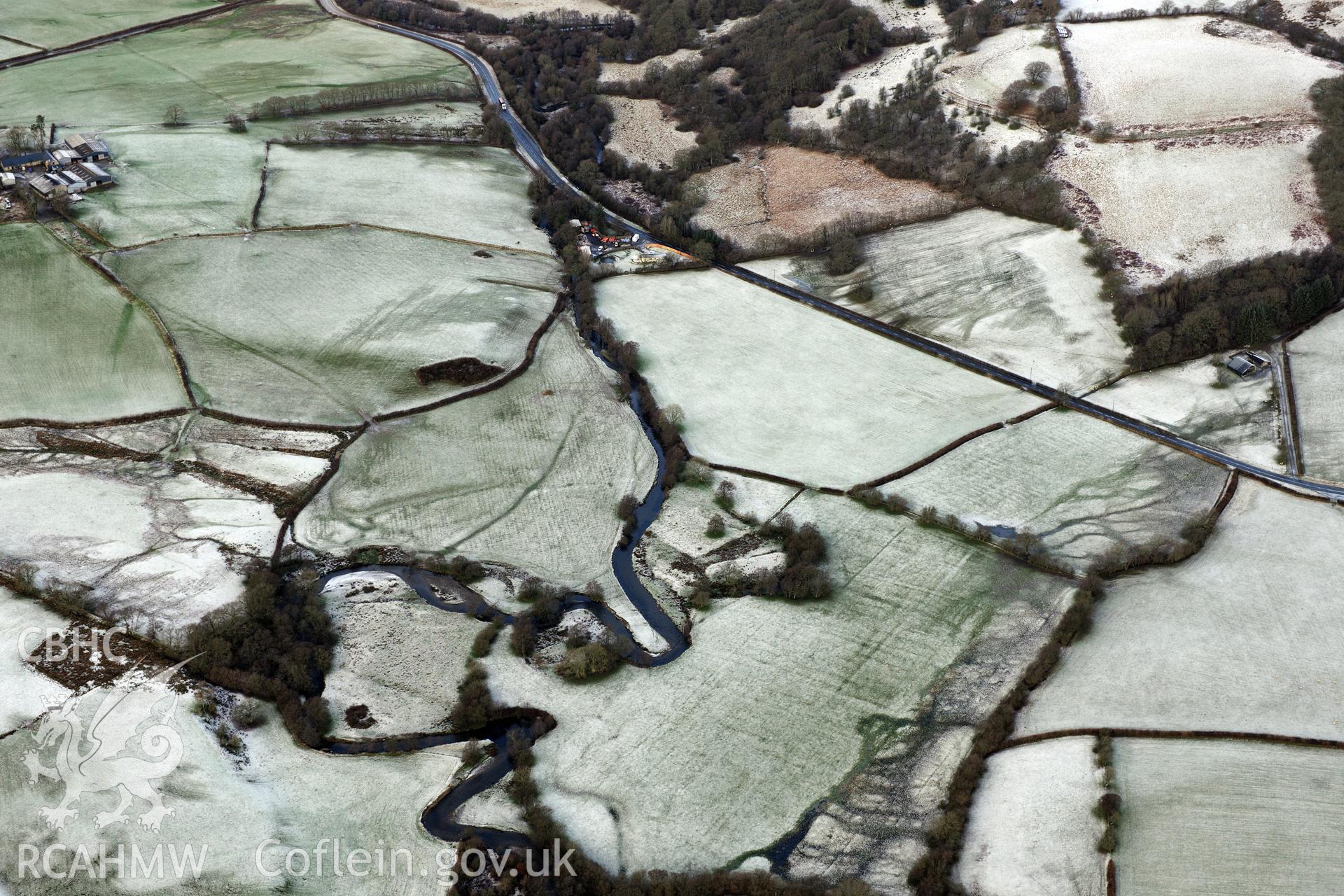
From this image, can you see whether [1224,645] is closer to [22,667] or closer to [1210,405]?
[1210,405]

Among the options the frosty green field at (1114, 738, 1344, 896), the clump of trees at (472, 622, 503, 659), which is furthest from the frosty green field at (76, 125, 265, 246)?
the frosty green field at (1114, 738, 1344, 896)

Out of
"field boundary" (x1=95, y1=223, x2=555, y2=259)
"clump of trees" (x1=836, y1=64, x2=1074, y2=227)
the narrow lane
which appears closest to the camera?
the narrow lane

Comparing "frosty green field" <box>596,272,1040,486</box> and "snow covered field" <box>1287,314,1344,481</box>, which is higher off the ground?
"snow covered field" <box>1287,314,1344,481</box>

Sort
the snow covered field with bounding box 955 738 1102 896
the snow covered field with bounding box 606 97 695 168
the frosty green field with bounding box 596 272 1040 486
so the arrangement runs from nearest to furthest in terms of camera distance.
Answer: the snow covered field with bounding box 955 738 1102 896 < the frosty green field with bounding box 596 272 1040 486 < the snow covered field with bounding box 606 97 695 168

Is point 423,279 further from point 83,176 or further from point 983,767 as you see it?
point 983,767

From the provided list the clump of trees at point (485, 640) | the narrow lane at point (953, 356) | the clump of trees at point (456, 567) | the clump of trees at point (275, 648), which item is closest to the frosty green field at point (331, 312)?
the clump of trees at point (456, 567)

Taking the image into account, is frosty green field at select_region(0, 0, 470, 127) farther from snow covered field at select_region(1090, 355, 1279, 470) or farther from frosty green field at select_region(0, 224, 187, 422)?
snow covered field at select_region(1090, 355, 1279, 470)

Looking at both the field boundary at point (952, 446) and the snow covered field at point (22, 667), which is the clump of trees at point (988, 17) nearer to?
the field boundary at point (952, 446)

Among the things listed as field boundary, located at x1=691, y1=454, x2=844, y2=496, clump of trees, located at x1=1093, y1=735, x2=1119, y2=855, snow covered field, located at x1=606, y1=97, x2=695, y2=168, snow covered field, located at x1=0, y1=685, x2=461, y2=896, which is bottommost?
snow covered field, located at x1=0, y1=685, x2=461, y2=896
